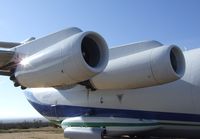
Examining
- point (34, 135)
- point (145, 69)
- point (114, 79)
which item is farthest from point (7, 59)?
point (34, 135)

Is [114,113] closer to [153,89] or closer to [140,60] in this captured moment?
[153,89]

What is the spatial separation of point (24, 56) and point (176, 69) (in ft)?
14.9

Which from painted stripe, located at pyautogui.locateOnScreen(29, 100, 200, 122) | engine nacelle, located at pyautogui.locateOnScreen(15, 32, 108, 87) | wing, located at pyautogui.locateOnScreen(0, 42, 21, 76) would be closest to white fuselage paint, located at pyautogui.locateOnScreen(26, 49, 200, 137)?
painted stripe, located at pyautogui.locateOnScreen(29, 100, 200, 122)

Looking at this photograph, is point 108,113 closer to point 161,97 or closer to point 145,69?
point 161,97

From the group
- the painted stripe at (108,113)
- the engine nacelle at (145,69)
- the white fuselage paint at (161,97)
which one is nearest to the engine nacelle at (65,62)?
the engine nacelle at (145,69)

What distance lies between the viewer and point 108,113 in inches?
505

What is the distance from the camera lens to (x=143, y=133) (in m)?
12.1

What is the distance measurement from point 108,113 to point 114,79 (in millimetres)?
1790

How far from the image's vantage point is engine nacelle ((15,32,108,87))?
30.0 ft

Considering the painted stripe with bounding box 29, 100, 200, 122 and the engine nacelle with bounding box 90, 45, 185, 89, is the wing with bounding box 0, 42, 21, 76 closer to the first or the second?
the engine nacelle with bounding box 90, 45, 185, 89

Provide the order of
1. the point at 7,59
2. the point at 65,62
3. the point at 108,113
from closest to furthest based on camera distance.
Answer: the point at 65,62
the point at 7,59
the point at 108,113

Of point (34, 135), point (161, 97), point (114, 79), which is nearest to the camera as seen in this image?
point (114, 79)

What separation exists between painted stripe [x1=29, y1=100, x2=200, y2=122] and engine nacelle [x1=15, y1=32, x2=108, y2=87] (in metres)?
2.86

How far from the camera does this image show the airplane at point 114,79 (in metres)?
9.53
